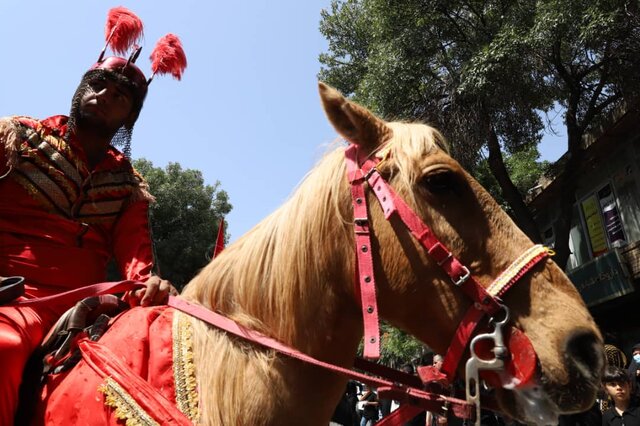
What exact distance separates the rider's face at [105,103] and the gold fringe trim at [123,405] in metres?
1.61

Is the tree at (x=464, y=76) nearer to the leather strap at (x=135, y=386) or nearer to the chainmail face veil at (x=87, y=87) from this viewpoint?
the chainmail face veil at (x=87, y=87)

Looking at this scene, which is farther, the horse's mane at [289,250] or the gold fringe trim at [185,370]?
the horse's mane at [289,250]

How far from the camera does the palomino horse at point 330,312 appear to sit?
5.72ft

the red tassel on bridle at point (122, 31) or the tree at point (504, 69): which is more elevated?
the tree at point (504, 69)

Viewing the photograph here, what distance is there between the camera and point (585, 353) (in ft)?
5.57

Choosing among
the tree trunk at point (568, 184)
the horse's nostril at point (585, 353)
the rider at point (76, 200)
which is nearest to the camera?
the horse's nostril at point (585, 353)

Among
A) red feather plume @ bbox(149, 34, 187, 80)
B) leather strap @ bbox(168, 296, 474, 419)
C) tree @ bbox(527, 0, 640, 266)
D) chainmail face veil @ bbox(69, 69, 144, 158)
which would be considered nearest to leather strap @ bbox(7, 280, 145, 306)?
leather strap @ bbox(168, 296, 474, 419)

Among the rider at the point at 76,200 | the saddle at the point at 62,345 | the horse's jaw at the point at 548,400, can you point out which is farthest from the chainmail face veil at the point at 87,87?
the horse's jaw at the point at 548,400

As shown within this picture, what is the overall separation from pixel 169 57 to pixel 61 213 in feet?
3.87

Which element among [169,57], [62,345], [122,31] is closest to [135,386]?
[62,345]

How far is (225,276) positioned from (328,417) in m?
0.68

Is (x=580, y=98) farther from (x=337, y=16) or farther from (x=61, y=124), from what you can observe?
(x=61, y=124)

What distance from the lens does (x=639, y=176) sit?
1375cm

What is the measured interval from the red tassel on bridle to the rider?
0.23 metres
